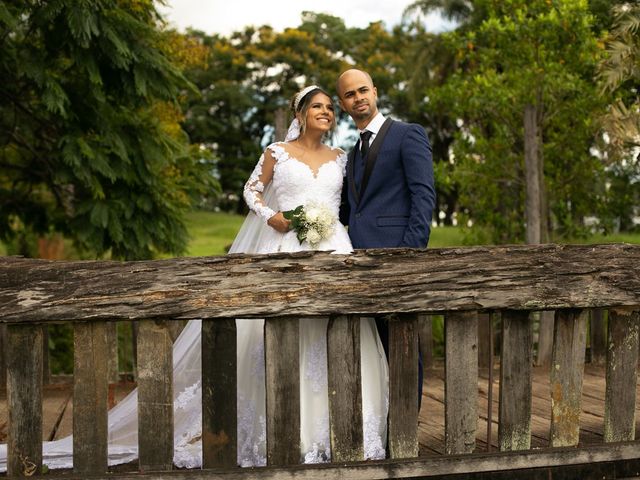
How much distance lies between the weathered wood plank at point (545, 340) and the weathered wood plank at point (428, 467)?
299 cm

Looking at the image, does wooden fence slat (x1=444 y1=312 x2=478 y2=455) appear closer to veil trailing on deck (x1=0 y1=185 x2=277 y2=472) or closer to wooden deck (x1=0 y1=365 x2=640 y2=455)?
wooden deck (x1=0 y1=365 x2=640 y2=455)

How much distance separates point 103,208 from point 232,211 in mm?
32794

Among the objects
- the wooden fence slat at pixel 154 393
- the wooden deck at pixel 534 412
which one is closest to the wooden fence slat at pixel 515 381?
the wooden deck at pixel 534 412

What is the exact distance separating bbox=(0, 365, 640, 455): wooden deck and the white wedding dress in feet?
1.52

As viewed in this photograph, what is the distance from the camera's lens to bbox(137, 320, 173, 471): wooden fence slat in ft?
10.7

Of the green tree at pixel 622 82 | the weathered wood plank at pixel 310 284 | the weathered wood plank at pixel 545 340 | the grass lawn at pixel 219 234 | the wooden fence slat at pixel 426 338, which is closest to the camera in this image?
the weathered wood plank at pixel 310 284

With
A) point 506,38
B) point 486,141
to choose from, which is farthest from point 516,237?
point 506,38

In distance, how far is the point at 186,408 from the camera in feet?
13.6

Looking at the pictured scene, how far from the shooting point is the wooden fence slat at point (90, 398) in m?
3.23

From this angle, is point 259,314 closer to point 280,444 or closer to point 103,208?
point 280,444

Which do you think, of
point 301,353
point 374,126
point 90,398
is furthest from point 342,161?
point 90,398

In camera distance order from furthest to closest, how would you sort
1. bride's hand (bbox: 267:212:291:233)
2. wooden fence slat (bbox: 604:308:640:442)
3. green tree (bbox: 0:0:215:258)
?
green tree (bbox: 0:0:215:258), bride's hand (bbox: 267:212:291:233), wooden fence slat (bbox: 604:308:640:442)

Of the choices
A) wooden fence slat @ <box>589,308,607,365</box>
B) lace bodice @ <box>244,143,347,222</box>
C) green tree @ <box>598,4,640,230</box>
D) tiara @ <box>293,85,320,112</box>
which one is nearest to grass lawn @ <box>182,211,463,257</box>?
green tree @ <box>598,4,640,230</box>

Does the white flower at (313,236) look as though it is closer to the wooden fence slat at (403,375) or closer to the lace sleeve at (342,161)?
the lace sleeve at (342,161)
